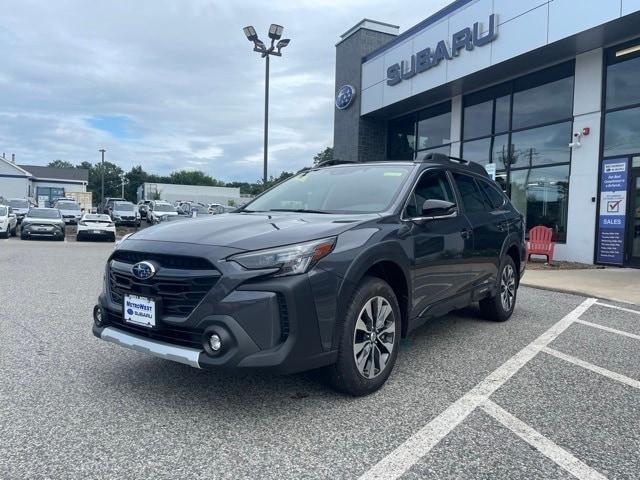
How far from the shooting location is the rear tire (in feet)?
19.3

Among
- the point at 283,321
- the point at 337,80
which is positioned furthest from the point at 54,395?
the point at 337,80

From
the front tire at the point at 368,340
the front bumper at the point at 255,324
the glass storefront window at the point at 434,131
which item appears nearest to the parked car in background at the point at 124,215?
the glass storefront window at the point at 434,131

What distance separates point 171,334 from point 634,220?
11.9 metres

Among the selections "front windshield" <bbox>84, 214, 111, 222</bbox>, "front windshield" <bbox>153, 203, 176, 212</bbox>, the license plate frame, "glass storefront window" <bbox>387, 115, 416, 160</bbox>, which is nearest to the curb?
the license plate frame

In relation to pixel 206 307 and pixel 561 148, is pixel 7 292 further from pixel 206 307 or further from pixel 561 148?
pixel 561 148

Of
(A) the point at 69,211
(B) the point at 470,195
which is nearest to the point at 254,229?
(B) the point at 470,195

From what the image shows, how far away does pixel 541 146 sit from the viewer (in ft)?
46.4

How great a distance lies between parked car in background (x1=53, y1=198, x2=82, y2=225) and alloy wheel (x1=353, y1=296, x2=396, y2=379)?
26420 mm

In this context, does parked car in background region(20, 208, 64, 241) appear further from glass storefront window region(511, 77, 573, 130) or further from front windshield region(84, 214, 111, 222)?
glass storefront window region(511, 77, 573, 130)

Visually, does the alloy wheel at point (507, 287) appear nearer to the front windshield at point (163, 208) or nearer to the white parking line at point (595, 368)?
the white parking line at point (595, 368)

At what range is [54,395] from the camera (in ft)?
11.5

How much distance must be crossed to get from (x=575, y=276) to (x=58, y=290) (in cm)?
963

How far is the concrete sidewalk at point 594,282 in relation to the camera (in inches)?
332

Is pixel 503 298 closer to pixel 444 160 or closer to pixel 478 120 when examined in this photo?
pixel 444 160
